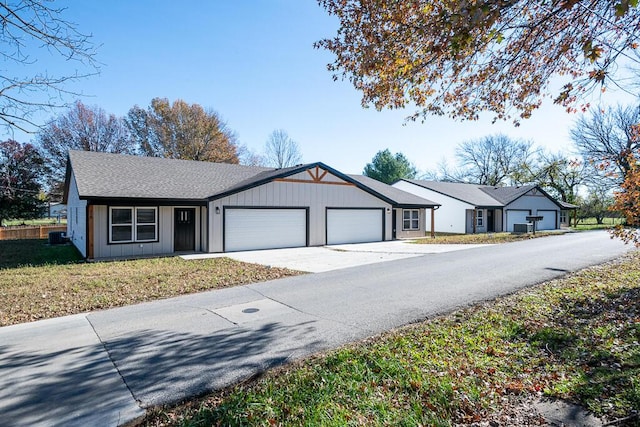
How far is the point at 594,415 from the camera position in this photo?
307cm

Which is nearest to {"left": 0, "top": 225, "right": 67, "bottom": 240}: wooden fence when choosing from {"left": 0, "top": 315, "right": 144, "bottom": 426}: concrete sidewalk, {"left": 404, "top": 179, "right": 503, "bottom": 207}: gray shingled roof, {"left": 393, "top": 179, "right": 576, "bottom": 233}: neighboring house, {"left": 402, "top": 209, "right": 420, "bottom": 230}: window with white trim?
{"left": 0, "top": 315, "right": 144, "bottom": 426}: concrete sidewalk

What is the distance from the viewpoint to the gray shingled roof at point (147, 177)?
1349 centimetres

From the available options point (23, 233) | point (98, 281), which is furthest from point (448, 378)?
point (23, 233)

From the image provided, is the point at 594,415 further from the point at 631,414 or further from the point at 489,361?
the point at 489,361

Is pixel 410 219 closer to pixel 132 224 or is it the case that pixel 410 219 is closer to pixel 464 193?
pixel 464 193

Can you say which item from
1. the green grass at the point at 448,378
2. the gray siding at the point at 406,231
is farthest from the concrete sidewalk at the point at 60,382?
the gray siding at the point at 406,231

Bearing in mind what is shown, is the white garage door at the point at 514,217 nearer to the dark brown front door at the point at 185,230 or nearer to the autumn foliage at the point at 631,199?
the autumn foliage at the point at 631,199

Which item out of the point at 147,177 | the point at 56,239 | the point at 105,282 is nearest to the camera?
the point at 105,282

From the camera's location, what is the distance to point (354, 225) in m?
20.1

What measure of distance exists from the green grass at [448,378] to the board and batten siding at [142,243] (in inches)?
476

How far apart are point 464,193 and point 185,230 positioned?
82.6 feet

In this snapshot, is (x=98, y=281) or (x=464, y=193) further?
(x=464, y=193)

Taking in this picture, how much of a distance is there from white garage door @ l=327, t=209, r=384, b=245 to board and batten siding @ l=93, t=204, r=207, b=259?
22.6 ft

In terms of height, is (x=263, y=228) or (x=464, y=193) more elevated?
(x=464, y=193)
